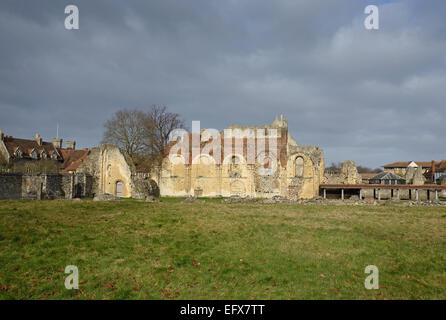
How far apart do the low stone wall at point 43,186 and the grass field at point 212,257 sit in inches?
666

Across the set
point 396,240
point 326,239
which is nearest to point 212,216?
point 326,239

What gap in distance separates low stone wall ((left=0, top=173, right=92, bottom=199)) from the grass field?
1692 cm

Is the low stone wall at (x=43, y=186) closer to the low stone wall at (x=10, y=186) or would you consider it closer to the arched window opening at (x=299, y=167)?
the low stone wall at (x=10, y=186)

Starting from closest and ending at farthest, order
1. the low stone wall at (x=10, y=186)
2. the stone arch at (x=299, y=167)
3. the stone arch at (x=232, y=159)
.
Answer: the low stone wall at (x=10, y=186) < the stone arch at (x=299, y=167) < the stone arch at (x=232, y=159)

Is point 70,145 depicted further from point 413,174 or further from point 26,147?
point 413,174

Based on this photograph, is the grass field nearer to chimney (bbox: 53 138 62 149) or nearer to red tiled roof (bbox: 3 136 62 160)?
red tiled roof (bbox: 3 136 62 160)

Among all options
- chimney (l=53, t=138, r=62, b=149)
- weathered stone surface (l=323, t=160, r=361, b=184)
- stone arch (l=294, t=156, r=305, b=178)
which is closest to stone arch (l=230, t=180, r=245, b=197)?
stone arch (l=294, t=156, r=305, b=178)

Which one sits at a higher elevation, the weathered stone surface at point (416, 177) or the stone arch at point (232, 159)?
the stone arch at point (232, 159)

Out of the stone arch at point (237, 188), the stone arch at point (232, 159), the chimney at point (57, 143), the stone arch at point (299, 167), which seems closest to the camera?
the stone arch at point (299, 167)

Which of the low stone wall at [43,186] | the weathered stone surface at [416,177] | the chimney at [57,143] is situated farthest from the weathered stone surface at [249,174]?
the chimney at [57,143]

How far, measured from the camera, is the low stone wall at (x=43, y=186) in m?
27.4

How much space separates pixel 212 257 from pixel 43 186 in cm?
2760

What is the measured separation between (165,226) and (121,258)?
391 centimetres
